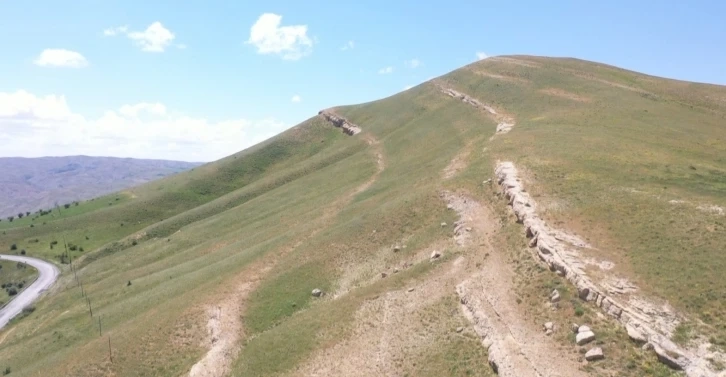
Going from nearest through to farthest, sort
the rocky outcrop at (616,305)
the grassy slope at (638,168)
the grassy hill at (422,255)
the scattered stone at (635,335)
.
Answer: the rocky outcrop at (616,305)
the scattered stone at (635,335)
the grassy hill at (422,255)
the grassy slope at (638,168)

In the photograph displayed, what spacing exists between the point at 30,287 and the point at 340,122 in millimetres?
96979

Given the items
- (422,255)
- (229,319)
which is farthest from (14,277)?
(422,255)

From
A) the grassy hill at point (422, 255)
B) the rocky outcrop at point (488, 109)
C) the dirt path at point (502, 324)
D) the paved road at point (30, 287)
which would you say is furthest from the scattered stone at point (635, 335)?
the paved road at point (30, 287)

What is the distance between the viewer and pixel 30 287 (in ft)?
310

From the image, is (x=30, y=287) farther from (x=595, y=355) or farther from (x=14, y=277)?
(x=595, y=355)

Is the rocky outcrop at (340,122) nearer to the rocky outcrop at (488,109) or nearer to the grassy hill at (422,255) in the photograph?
the rocky outcrop at (488,109)

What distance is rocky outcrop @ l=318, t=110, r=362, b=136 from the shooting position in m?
144

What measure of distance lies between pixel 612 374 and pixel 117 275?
276 ft

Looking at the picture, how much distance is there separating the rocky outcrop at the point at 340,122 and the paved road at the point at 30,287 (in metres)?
85.4

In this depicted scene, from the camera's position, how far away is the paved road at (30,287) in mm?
82225

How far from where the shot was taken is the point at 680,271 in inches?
1249

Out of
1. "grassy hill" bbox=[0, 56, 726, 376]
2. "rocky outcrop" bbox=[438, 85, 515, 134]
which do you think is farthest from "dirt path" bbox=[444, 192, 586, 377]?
"rocky outcrop" bbox=[438, 85, 515, 134]

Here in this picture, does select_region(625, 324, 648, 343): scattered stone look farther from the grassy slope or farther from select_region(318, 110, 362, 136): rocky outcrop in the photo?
select_region(318, 110, 362, 136): rocky outcrop

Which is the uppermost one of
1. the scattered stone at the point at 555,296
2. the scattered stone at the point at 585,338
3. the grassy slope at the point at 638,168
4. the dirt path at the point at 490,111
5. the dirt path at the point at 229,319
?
the dirt path at the point at 490,111
